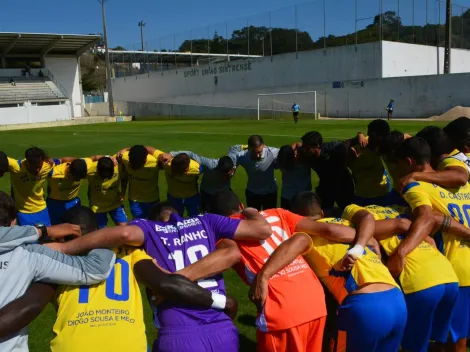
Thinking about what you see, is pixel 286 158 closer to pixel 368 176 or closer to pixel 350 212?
pixel 368 176

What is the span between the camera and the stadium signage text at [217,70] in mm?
55438

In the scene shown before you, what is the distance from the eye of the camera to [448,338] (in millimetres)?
4008

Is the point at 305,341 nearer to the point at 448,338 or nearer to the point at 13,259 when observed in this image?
the point at 448,338

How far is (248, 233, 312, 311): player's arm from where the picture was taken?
3326 mm

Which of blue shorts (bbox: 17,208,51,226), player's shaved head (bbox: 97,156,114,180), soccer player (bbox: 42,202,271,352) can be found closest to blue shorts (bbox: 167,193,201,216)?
player's shaved head (bbox: 97,156,114,180)

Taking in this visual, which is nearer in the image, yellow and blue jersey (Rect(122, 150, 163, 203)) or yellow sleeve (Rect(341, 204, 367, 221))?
yellow sleeve (Rect(341, 204, 367, 221))

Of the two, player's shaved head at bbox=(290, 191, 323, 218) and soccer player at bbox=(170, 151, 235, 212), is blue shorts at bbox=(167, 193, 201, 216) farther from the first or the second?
player's shaved head at bbox=(290, 191, 323, 218)

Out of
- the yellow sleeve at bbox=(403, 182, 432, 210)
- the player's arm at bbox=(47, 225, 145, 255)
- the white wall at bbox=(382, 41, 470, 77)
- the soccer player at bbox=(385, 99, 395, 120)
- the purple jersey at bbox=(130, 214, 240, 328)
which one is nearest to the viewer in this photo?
the purple jersey at bbox=(130, 214, 240, 328)

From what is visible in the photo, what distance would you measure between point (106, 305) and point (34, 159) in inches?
206

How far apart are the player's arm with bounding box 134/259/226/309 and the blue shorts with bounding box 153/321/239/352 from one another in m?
0.16

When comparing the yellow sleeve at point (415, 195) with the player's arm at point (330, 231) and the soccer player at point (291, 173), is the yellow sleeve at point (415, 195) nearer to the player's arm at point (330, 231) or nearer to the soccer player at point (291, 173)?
the player's arm at point (330, 231)

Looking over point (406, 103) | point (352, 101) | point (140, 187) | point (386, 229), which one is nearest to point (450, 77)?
point (406, 103)

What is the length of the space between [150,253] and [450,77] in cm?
4064

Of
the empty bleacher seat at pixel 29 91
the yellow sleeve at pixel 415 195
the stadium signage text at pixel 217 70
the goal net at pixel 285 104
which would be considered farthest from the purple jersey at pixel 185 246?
the empty bleacher seat at pixel 29 91
